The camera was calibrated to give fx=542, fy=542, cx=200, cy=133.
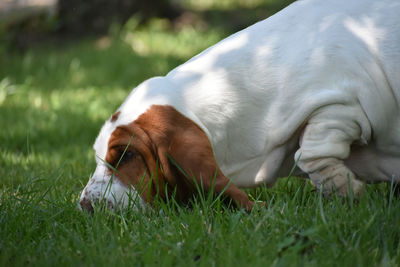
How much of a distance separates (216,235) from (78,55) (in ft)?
17.5

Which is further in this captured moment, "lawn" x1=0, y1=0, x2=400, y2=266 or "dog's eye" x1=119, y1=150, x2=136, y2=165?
"dog's eye" x1=119, y1=150, x2=136, y2=165

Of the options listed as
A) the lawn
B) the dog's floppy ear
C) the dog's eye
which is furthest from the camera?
the dog's eye

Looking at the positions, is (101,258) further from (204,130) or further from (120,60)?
(120,60)

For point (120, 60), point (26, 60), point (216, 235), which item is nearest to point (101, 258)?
point (216, 235)

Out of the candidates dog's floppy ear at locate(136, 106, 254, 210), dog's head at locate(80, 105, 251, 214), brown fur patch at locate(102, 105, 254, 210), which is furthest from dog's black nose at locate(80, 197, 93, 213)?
dog's floppy ear at locate(136, 106, 254, 210)

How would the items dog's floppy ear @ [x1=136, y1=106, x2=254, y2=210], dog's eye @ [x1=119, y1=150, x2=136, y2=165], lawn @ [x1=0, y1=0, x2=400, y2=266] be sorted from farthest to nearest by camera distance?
dog's eye @ [x1=119, y1=150, x2=136, y2=165]
dog's floppy ear @ [x1=136, y1=106, x2=254, y2=210]
lawn @ [x1=0, y1=0, x2=400, y2=266]

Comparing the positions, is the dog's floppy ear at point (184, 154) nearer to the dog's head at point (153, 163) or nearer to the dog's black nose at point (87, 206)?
the dog's head at point (153, 163)

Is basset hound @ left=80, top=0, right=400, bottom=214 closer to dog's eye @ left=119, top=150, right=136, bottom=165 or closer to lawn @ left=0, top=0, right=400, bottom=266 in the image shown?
dog's eye @ left=119, top=150, right=136, bottom=165

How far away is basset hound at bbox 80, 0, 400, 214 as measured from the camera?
7.44 feet

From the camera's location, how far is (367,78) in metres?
2.29

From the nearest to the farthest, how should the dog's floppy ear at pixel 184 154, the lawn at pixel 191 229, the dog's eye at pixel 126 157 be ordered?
the lawn at pixel 191 229
the dog's floppy ear at pixel 184 154
the dog's eye at pixel 126 157

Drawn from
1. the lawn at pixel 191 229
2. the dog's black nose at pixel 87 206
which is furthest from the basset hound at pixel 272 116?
the lawn at pixel 191 229

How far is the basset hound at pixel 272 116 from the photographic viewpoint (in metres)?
2.27

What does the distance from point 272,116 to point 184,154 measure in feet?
1.52
